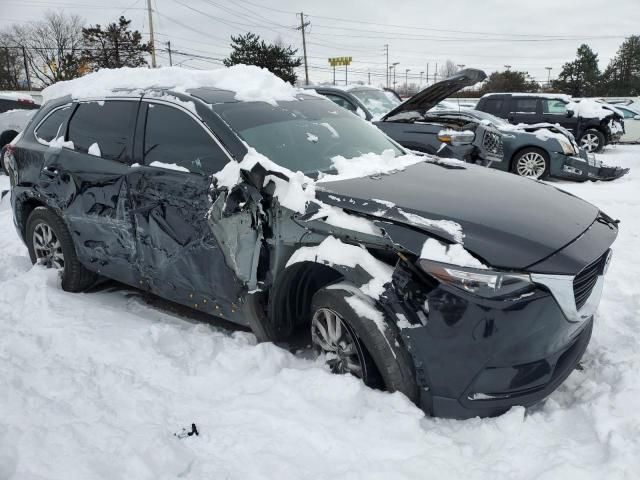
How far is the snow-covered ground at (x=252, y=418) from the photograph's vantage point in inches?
89.7

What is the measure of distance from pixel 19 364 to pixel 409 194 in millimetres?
2524

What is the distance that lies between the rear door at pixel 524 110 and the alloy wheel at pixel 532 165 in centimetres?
518

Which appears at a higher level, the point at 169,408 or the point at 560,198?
the point at 560,198

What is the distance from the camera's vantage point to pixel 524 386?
2.43 meters

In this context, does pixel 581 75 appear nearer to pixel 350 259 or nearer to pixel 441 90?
pixel 441 90

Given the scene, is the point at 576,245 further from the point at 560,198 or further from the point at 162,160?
the point at 162,160

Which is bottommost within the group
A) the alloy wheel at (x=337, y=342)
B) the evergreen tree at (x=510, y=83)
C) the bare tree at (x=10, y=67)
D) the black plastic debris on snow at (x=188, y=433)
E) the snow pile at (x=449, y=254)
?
the black plastic debris on snow at (x=188, y=433)

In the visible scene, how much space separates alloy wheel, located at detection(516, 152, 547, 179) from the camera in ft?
31.1

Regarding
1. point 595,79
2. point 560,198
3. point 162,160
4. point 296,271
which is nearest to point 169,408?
point 296,271

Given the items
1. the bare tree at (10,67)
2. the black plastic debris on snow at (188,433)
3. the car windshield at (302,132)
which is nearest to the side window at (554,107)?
the car windshield at (302,132)

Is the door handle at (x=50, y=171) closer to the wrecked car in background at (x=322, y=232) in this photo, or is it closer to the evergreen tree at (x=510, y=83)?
the wrecked car in background at (x=322, y=232)

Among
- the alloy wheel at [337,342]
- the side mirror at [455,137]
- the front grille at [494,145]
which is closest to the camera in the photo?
the alloy wheel at [337,342]

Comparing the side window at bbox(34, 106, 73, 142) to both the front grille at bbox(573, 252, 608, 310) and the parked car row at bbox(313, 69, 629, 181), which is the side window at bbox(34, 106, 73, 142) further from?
the parked car row at bbox(313, 69, 629, 181)

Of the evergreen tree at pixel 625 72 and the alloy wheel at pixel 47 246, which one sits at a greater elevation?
the evergreen tree at pixel 625 72
